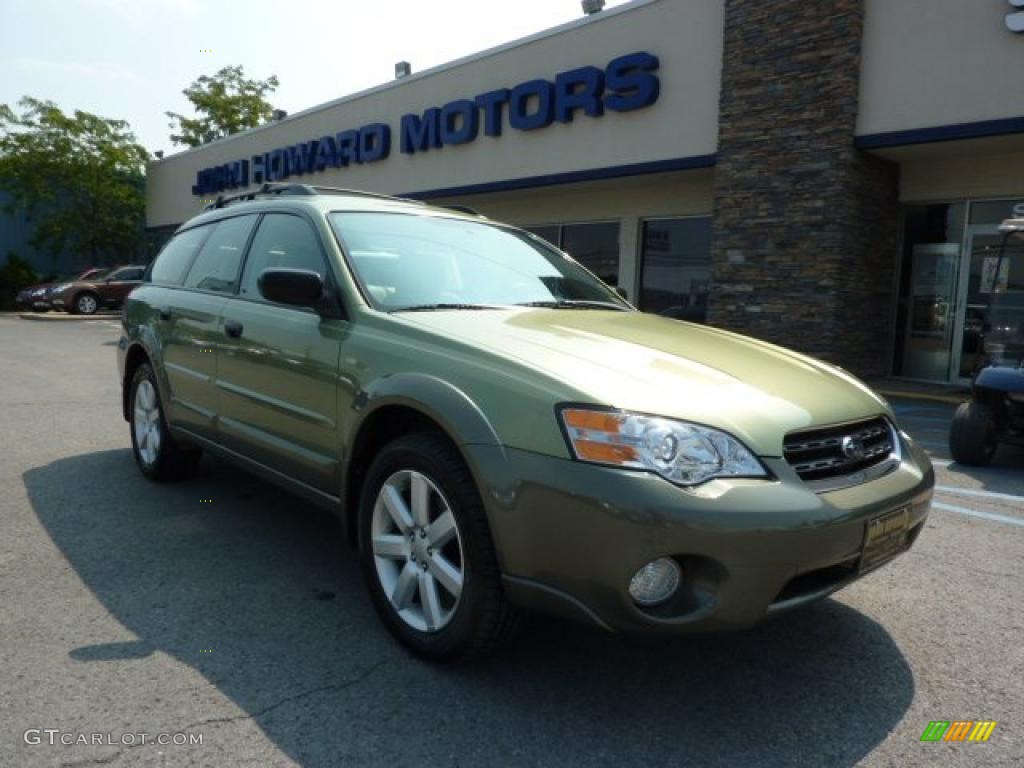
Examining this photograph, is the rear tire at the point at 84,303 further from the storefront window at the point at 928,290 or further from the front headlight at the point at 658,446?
the front headlight at the point at 658,446

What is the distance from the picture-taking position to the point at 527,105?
15047 millimetres

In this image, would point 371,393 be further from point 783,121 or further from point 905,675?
point 783,121

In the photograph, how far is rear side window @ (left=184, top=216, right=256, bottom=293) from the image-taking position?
4.17 metres

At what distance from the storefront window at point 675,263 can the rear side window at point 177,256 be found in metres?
9.70

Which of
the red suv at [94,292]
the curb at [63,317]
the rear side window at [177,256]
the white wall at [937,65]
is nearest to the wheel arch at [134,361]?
the rear side window at [177,256]

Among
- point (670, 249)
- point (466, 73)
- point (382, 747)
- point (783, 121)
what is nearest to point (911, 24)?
point (783, 121)

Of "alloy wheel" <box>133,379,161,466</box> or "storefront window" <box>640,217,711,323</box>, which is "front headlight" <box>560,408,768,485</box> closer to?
"alloy wheel" <box>133,379,161,466</box>

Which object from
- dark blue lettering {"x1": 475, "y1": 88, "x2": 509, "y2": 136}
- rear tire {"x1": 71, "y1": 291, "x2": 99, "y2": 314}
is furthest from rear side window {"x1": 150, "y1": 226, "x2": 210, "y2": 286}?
rear tire {"x1": 71, "y1": 291, "x2": 99, "y2": 314}

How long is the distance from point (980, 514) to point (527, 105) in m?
12.0

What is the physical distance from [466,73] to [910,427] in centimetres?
1146

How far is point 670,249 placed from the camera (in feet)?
47.5

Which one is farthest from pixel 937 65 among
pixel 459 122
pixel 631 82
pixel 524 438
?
pixel 524 438

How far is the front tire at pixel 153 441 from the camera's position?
4.78 meters
